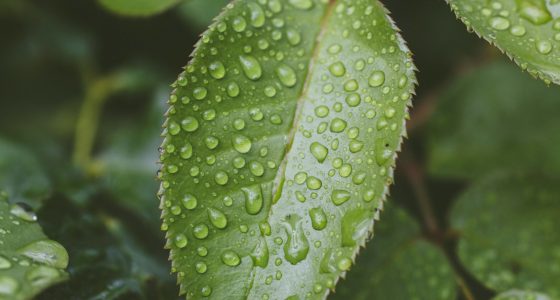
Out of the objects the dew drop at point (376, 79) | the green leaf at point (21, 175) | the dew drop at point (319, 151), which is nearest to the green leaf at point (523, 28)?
the dew drop at point (376, 79)

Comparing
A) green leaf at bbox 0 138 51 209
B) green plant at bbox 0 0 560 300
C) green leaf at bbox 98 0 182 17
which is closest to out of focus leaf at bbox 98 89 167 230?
green plant at bbox 0 0 560 300

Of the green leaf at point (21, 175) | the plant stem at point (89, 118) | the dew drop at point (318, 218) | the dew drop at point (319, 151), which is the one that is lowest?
the plant stem at point (89, 118)

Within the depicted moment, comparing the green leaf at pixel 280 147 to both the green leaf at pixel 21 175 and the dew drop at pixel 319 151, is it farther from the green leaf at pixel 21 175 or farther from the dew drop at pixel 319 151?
the green leaf at pixel 21 175

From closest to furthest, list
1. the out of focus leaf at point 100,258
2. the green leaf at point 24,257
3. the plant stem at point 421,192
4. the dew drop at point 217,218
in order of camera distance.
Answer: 1. the green leaf at point 24,257
2. the dew drop at point 217,218
3. the out of focus leaf at point 100,258
4. the plant stem at point 421,192

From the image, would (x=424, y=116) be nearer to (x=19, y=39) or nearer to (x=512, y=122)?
(x=512, y=122)

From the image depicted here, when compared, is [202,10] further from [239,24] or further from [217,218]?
[217,218]

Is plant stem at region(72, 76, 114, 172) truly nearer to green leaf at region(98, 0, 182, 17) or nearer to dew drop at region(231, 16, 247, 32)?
green leaf at region(98, 0, 182, 17)

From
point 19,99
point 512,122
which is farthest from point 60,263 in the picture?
point 512,122

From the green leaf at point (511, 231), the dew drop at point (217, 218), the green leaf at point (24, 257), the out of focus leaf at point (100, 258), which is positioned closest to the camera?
the green leaf at point (24, 257)
